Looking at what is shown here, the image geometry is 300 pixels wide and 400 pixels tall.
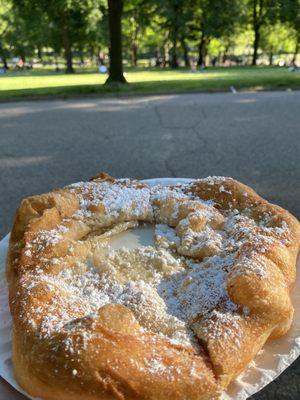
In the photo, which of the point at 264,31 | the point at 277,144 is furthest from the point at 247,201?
the point at 264,31

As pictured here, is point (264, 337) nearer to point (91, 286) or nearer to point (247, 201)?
point (91, 286)

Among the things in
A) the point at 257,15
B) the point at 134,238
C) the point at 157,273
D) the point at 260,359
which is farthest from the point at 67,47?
the point at 260,359

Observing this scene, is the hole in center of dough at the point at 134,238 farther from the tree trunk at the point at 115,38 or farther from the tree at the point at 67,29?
the tree at the point at 67,29

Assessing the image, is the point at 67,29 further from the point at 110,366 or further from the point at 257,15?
the point at 110,366

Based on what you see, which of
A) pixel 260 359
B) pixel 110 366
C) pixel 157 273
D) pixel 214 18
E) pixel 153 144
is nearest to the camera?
pixel 110 366

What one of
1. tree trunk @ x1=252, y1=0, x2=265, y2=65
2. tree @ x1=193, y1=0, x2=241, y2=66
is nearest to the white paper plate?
tree @ x1=193, y1=0, x2=241, y2=66

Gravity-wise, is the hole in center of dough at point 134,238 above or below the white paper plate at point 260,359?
above

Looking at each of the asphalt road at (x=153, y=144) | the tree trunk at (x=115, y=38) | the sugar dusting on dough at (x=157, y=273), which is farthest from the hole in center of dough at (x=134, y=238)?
the tree trunk at (x=115, y=38)
